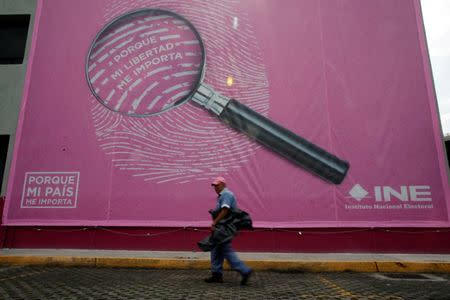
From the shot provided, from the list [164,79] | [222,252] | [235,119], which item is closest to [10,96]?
[164,79]

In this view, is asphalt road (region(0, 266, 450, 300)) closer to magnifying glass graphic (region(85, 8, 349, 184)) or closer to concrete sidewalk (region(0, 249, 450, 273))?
concrete sidewalk (region(0, 249, 450, 273))

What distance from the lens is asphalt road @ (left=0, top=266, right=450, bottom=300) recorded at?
102 inches

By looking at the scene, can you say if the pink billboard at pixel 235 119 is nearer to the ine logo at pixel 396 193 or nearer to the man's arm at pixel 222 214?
the ine logo at pixel 396 193

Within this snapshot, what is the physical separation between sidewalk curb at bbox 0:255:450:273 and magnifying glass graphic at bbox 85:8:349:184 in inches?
55.2

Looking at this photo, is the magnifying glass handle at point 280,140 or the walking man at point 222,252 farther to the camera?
the magnifying glass handle at point 280,140

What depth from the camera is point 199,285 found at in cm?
303

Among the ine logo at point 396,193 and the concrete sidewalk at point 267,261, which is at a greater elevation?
the ine logo at point 396,193

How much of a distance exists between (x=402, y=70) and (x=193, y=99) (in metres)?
3.63

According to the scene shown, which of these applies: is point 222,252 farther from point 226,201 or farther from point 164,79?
point 164,79

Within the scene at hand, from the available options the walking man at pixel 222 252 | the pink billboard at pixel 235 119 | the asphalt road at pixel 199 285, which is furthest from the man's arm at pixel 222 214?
the pink billboard at pixel 235 119

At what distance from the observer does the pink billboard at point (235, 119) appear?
5094mm

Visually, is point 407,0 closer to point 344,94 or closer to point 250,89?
point 344,94

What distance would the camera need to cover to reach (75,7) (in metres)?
6.13

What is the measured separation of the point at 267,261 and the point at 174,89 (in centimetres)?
311
